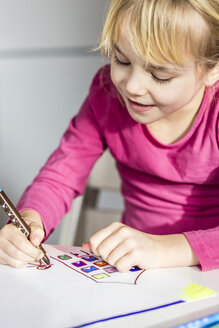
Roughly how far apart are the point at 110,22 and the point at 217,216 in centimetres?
41

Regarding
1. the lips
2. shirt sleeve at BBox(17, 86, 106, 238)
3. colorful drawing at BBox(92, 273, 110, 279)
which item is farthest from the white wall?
colorful drawing at BBox(92, 273, 110, 279)

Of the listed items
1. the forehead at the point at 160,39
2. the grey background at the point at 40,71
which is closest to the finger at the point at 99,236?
the forehead at the point at 160,39

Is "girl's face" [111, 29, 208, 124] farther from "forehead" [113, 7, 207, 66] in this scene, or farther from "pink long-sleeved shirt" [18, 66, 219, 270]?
"pink long-sleeved shirt" [18, 66, 219, 270]

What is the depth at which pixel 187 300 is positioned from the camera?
0.53 meters

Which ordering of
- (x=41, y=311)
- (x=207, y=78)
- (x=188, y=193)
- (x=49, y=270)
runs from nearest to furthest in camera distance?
(x=41, y=311) < (x=49, y=270) < (x=207, y=78) < (x=188, y=193)

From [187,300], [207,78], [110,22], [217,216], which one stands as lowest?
[217,216]

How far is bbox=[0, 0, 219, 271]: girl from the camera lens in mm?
641

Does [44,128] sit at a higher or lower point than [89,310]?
lower

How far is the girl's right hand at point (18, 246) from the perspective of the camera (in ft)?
2.04

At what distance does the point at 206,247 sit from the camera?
2.19 ft

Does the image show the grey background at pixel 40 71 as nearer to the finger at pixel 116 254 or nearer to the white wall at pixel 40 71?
the white wall at pixel 40 71

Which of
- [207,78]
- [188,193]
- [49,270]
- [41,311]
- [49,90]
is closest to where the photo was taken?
[41,311]

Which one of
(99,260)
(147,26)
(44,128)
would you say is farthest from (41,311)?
(44,128)

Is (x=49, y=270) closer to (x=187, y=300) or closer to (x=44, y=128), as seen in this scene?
(x=187, y=300)
